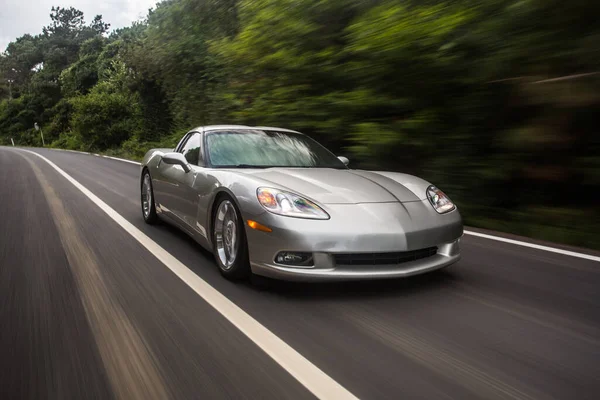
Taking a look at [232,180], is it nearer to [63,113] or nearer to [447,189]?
[447,189]

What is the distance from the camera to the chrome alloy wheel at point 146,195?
20.0 ft

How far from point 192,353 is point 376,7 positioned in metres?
6.49

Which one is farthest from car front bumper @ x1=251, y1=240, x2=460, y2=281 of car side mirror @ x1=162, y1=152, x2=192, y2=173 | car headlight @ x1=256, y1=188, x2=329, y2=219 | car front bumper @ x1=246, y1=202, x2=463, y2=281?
A: car side mirror @ x1=162, y1=152, x2=192, y2=173

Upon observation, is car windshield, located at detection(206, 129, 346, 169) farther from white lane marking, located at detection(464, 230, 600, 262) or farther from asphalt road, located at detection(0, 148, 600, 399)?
white lane marking, located at detection(464, 230, 600, 262)

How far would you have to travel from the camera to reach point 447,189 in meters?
6.77

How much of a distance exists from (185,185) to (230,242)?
1101 mm

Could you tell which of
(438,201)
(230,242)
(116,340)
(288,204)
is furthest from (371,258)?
(116,340)

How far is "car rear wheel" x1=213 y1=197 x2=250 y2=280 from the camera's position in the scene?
Result: 3.61 meters

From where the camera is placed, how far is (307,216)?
333 centimetres

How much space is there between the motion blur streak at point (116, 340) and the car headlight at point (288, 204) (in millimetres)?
1134

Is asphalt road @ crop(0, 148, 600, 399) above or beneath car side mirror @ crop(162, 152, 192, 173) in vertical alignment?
beneath

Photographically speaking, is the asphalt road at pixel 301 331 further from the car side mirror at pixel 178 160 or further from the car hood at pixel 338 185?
the car side mirror at pixel 178 160

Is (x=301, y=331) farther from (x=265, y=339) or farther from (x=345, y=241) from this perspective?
(x=345, y=241)

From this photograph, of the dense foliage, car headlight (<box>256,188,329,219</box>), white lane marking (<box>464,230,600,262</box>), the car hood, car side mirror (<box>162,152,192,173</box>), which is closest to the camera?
car headlight (<box>256,188,329,219</box>)
